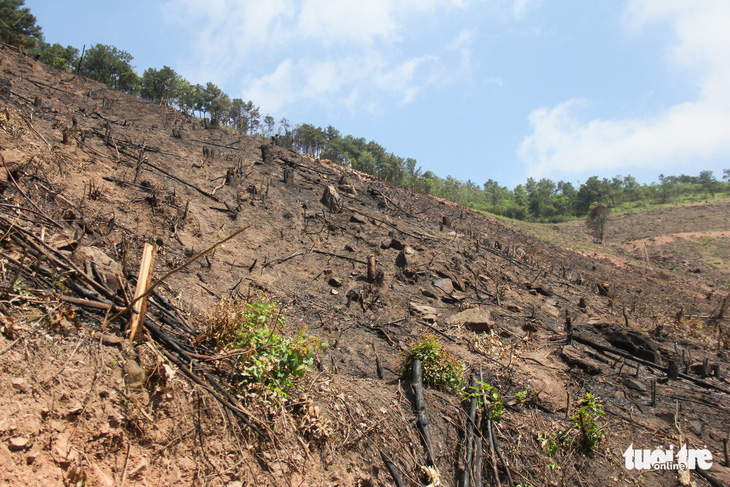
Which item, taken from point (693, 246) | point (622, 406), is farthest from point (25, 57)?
point (693, 246)

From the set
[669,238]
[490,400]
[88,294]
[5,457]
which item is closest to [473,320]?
[490,400]

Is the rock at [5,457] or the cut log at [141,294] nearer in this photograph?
the rock at [5,457]

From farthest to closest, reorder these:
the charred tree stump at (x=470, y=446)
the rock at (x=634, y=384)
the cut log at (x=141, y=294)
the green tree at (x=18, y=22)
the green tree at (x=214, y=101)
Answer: the green tree at (x=214, y=101) → the green tree at (x=18, y=22) → the rock at (x=634, y=384) → the charred tree stump at (x=470, y=446) → the cut log at (x=141, y=294)

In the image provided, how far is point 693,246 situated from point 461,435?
36325 millimetres

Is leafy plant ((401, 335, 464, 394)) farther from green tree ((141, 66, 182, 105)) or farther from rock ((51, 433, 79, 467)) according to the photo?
green tree ((141, 66, 182, 105))

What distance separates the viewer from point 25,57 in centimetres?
1464

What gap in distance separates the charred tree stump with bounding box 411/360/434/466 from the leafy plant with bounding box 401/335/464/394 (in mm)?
130

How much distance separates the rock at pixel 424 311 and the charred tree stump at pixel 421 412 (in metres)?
2.87

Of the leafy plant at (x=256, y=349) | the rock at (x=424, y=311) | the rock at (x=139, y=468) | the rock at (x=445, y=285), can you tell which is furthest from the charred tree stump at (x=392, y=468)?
the rock at (x=445, y=285)

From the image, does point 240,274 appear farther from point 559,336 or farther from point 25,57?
point 25,57

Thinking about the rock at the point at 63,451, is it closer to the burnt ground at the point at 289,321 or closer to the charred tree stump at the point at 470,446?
the burnt ground at the point at 289,321

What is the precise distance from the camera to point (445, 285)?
9.48m

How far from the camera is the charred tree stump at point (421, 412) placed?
4102 mm

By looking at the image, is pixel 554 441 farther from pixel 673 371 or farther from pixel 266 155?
pixel 266 155
